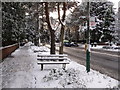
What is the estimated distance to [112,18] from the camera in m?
55.4

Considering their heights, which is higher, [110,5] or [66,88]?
[110,5]

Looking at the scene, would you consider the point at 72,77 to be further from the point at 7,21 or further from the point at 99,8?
the point at 99,8

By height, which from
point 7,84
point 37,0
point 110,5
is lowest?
point 7,84

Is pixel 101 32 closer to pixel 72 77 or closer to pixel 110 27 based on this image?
pixel 110 27

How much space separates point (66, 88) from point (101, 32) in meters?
48.2

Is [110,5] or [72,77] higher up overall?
[110,5]

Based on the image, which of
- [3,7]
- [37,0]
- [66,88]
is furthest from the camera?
[3,7]

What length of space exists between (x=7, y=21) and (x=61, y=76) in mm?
16902

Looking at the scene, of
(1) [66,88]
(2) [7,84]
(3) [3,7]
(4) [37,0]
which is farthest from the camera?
(3) [3,7]

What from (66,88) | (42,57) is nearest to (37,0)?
(42,57)

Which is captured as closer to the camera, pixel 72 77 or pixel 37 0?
pixel 72 77

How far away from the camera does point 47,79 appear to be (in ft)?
30.1

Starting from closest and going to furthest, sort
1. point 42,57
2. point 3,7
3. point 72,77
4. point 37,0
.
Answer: point 72,77
point 42,57
point 37,0
point 3,7

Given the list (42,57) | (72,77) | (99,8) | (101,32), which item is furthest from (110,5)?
(72,77)
